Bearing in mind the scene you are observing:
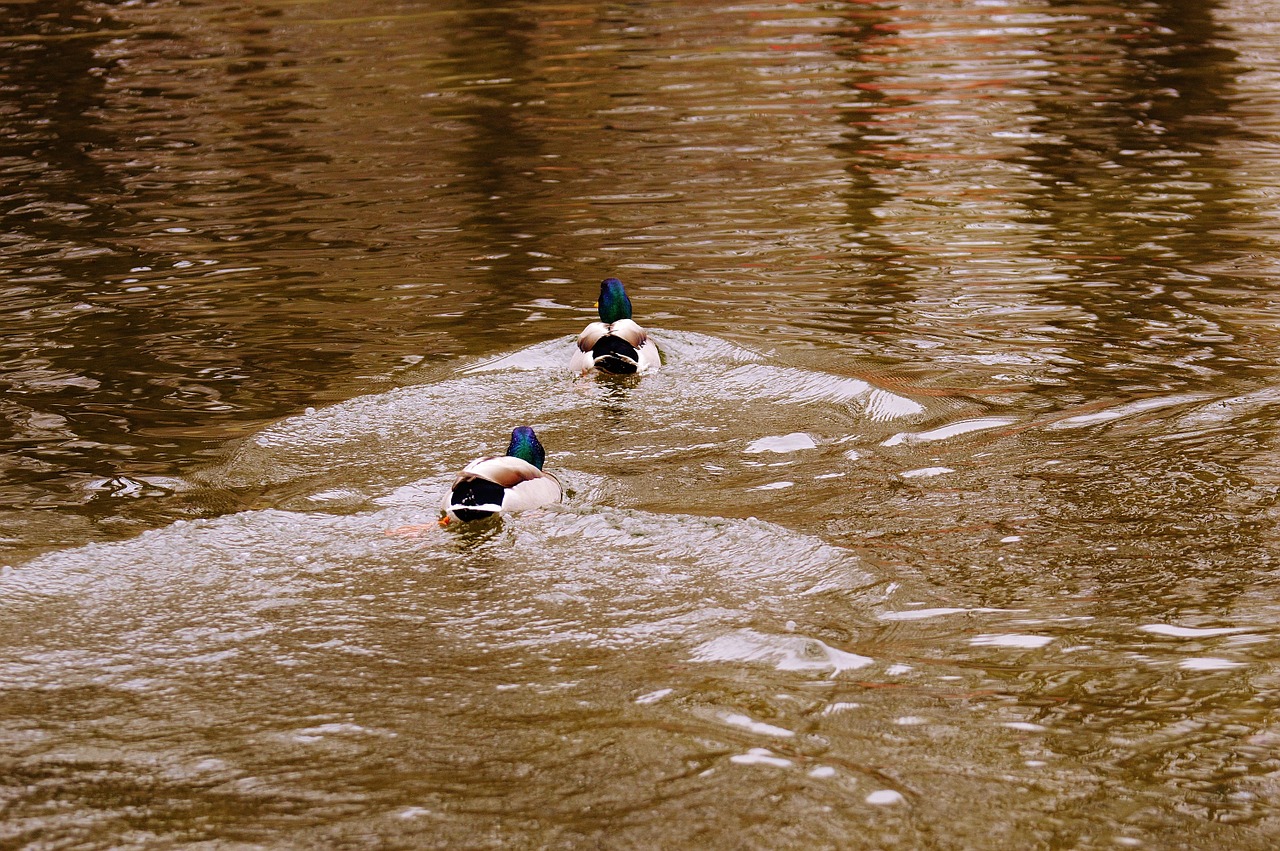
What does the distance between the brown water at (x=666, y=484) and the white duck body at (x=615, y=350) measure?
147 mm

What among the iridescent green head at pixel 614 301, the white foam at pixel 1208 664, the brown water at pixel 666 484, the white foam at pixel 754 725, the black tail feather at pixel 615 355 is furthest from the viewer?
the iridescent green head at pixel 614 301

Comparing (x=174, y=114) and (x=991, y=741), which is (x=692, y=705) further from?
(x=174, y=114)

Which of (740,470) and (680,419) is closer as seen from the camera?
(740,470)

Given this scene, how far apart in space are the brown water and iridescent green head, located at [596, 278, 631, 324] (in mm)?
397

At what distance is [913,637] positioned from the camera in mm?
4652

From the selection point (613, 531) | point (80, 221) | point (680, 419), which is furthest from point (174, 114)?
point (613, 531)

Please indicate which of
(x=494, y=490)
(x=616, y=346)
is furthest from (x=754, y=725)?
(x=616, y=346)

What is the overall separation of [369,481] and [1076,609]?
309cm

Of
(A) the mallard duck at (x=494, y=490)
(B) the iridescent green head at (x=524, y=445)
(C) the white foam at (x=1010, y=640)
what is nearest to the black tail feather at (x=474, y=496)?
(A) the mallard duck at (x=494, y=490)

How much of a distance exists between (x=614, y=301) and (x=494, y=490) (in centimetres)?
288

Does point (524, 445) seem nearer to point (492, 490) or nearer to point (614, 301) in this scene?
point (492, 490)

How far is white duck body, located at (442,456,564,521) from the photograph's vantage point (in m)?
5.62

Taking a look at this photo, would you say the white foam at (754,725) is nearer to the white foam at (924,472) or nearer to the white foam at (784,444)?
the white foam at (924,472)

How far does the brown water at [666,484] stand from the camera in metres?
3.82
